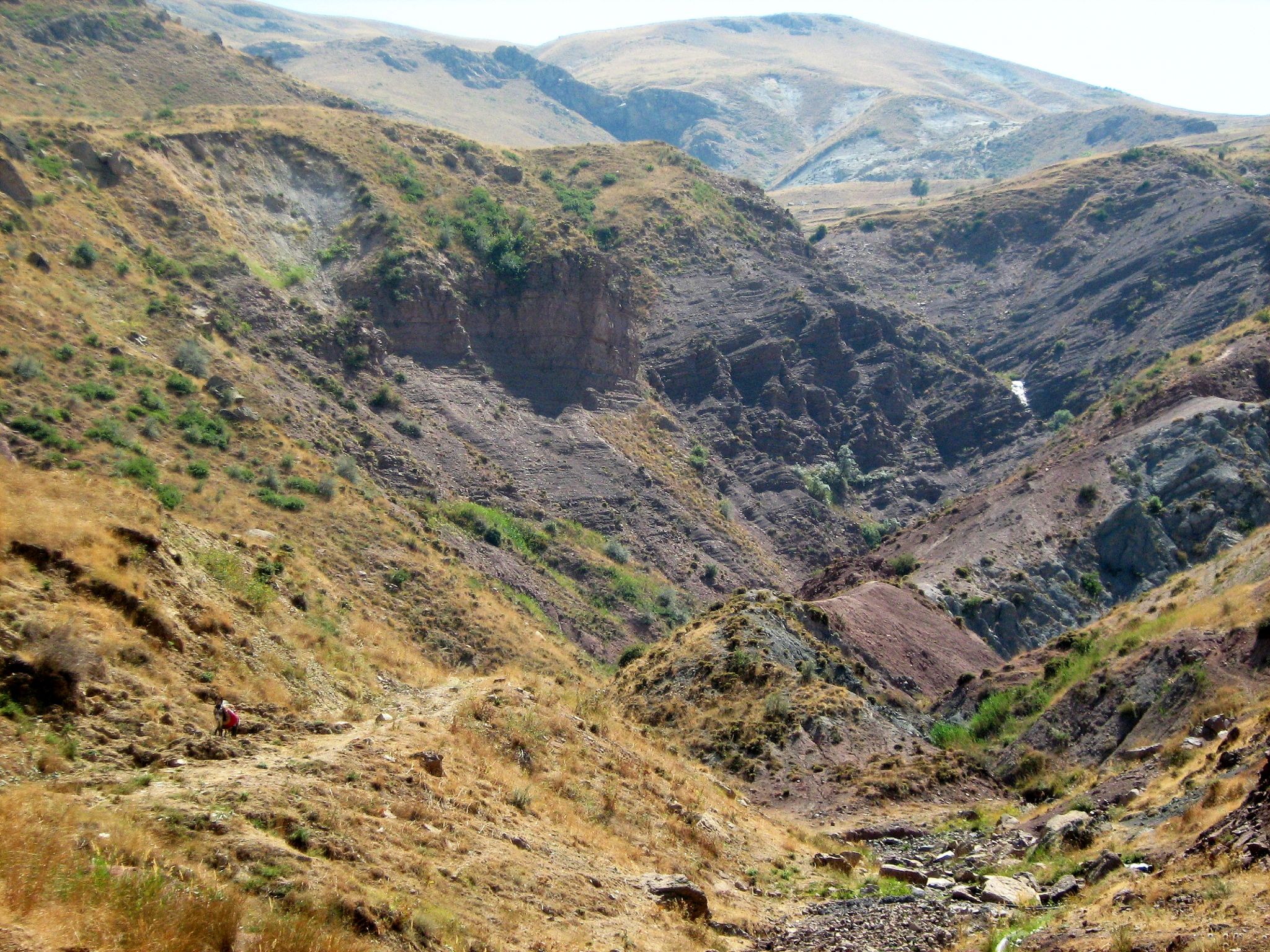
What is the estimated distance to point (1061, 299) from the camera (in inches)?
3546

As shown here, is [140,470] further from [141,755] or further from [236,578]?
[141,755]

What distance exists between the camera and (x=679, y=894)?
13977 mm

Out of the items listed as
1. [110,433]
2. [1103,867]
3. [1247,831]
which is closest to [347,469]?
[110,433]

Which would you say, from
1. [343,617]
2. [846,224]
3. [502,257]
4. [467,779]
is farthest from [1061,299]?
[467,779]

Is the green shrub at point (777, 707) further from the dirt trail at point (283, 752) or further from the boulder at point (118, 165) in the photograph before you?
the boulder at point (118, 165)

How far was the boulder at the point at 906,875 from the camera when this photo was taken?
17.5m

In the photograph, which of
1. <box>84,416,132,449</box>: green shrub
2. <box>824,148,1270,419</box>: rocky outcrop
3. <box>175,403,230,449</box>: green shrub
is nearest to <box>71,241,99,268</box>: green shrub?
<box>175,403,230,449</box>: green shrub

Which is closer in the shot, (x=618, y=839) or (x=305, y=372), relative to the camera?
(x=618, y=839)

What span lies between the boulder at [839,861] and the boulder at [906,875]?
3.84ft

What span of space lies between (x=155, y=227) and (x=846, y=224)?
69483 millimetres

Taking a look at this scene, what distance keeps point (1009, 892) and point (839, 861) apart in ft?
16.3

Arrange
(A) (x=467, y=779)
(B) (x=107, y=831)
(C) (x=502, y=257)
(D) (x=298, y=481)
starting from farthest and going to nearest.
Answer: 1. (C) (x=502, y=257)
2. (D) (x=298, y=481)
3. (A) (x=467, y=779)
4. (B) (x=107, y=831)

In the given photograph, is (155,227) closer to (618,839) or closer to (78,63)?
(78,63)

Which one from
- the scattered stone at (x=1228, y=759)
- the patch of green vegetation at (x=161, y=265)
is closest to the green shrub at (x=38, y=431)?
the patch of green vegetation at (x=161, y=265)
